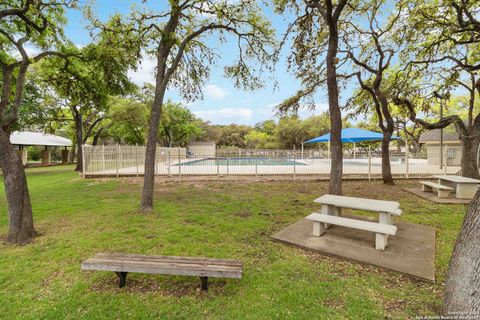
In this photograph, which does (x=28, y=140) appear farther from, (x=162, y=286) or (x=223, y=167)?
(x=162, y=286)

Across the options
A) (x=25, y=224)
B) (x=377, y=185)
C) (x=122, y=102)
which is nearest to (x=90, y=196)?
(x=25, y=224)

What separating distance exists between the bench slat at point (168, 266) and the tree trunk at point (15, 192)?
8.05 feet

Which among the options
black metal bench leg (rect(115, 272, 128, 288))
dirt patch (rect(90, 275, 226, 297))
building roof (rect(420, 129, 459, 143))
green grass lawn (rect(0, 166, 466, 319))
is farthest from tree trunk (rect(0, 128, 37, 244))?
building roof (rect(420, 129, 459, 143))

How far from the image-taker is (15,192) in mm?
3992

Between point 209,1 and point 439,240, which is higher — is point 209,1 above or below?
above

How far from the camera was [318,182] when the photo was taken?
34.2 feet

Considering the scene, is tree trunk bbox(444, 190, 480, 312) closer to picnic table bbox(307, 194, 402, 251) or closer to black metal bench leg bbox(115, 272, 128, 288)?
picnic table bbox(307, 194, 402, 251)

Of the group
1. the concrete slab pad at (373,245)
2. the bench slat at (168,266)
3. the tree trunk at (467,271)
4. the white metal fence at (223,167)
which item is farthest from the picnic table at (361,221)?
the white metal fence at (223,167)

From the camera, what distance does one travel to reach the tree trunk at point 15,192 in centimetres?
391

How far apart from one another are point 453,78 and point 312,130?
27.7 meters

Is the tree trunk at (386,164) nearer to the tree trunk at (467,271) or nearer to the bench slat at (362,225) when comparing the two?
the bench slat at (362,225)

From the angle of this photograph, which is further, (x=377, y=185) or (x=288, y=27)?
(x=377, y=185)

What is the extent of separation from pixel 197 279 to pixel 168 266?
0.48 metres

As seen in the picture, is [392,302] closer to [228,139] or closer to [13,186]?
[13,186]
